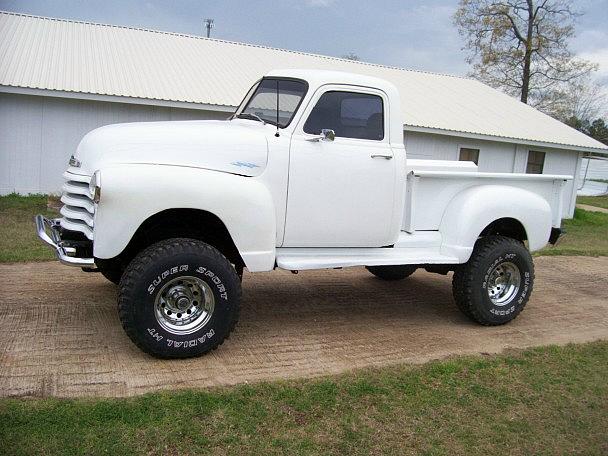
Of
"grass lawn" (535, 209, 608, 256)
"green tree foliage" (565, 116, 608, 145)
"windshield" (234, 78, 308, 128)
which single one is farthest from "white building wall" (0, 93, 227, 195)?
"green tree foliage" (565, 116, 608, 145)

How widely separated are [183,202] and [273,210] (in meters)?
0.78

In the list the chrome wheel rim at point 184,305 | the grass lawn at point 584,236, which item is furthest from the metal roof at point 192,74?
the chrome wheel rim at point 184,305

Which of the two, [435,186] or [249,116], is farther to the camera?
[435,186]

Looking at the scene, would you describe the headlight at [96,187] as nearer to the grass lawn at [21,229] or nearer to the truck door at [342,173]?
the truck door at [342,173]

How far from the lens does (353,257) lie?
17.8 feet

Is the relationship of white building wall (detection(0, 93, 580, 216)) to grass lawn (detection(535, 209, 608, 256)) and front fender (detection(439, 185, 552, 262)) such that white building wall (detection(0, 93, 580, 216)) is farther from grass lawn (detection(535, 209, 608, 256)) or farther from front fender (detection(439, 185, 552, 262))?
front fender (detection(439, 185, 552, 262))

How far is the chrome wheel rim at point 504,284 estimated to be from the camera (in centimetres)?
621

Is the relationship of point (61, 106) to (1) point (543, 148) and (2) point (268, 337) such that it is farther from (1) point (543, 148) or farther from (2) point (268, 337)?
(1) point (543, 148)

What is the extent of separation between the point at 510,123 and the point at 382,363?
1767 centimetres

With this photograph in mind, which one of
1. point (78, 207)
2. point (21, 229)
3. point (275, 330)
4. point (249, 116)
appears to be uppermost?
point (249, 116)

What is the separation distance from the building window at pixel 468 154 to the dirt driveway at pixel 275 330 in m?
11.3

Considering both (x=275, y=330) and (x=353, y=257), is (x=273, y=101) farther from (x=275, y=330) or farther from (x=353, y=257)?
(x=275, y=330)

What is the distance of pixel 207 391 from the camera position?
4.12m

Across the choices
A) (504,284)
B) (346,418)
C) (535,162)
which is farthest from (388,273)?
(535,162)
